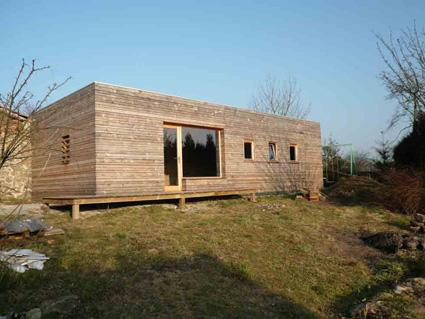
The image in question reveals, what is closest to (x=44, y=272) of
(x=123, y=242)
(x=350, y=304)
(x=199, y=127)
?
(x=123, y=242)

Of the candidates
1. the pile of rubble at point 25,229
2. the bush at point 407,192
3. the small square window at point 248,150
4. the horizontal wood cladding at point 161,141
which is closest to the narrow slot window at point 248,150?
the small square window at point 248,150

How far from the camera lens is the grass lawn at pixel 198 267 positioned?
14.6ft

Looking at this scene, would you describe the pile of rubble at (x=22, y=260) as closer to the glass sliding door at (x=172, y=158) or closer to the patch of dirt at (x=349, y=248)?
the patch of dirt at (x=349, y=248)

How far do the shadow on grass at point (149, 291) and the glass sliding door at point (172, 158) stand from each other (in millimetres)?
6606

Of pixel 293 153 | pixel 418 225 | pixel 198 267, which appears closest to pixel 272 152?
pixel 293 153

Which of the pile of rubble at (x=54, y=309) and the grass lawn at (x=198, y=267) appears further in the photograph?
the grass lawn at (x=198, y=267)

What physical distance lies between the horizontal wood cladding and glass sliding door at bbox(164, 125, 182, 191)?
13.1 inches

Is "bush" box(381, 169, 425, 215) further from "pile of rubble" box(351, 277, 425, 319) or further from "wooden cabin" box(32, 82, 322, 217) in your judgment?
"pile of rubble" box(351, 277, 425, 319)

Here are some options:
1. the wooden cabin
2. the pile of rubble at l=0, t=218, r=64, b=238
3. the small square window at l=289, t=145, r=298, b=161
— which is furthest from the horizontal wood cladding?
the pile of rubble at l=0, t=218, r=64, b=238

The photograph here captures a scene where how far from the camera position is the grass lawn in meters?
4.45

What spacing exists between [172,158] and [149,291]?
7.95 metres

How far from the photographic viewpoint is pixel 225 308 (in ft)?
14.5

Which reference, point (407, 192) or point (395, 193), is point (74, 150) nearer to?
point (395, 193)

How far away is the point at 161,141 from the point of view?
460 inches
